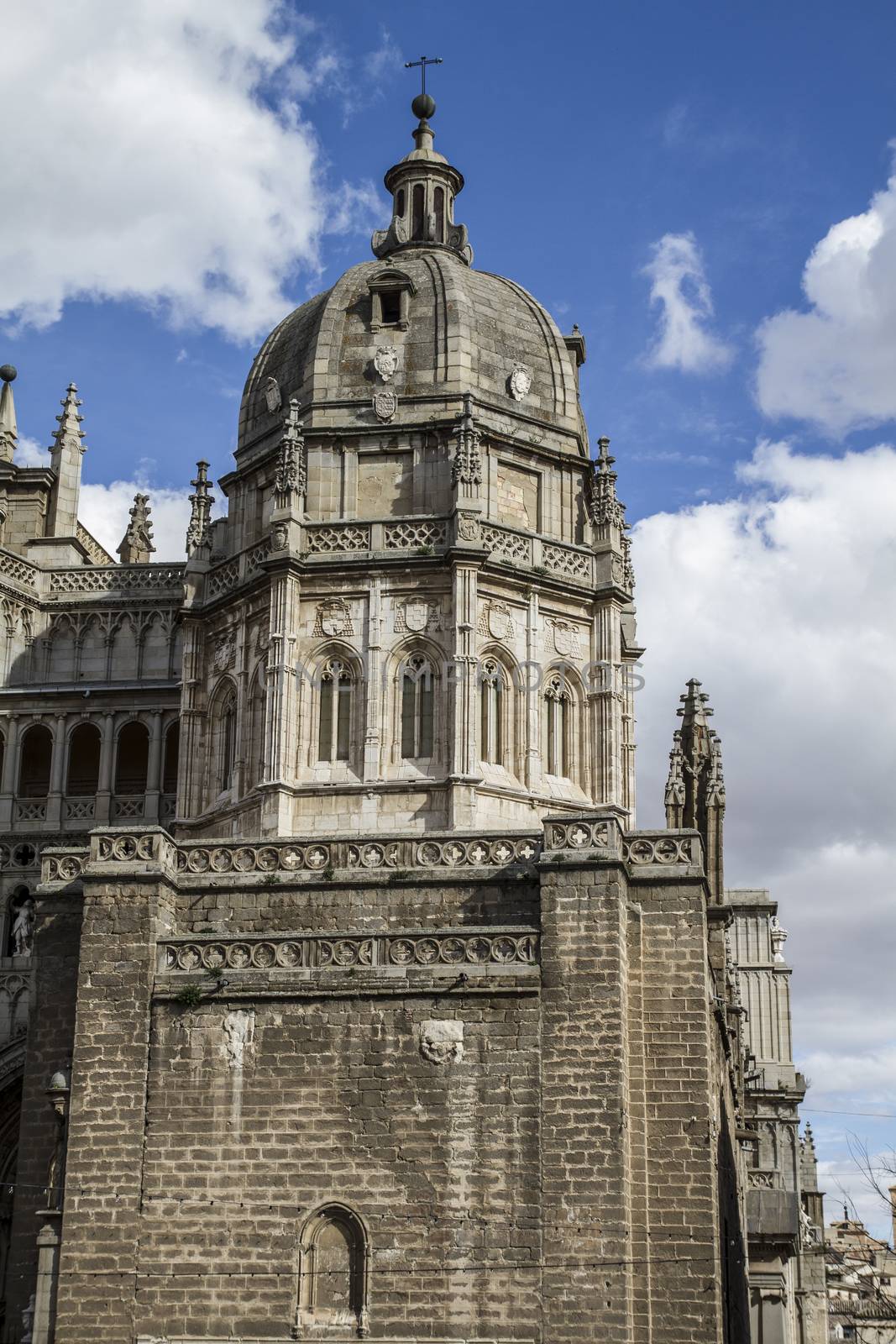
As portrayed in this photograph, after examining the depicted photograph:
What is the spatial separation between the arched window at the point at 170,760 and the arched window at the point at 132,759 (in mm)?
519

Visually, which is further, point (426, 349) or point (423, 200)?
point (423, 200)

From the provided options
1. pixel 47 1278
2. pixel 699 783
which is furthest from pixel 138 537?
pixel 47 1278

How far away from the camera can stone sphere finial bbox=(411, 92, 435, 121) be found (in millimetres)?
50594

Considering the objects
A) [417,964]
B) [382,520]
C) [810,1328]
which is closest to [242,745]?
[382,520]

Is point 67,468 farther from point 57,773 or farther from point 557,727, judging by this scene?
point 557,727

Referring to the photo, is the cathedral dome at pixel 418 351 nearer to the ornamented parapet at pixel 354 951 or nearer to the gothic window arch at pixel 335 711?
the gothic window arch at pixel 335 711

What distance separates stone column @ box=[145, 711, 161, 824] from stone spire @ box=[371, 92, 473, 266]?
13164 millimetres

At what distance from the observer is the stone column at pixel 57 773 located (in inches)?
1877

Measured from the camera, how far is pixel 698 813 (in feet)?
135

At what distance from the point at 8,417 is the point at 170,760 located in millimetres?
10910

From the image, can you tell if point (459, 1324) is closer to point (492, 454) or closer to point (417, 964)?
point (417, 964)

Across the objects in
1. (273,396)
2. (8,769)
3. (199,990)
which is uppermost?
(273,396)

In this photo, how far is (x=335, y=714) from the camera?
4156cm

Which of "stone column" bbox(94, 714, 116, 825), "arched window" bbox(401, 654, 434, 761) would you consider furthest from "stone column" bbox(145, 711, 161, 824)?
"arched window" bbox(401, 654, 434, 761)
